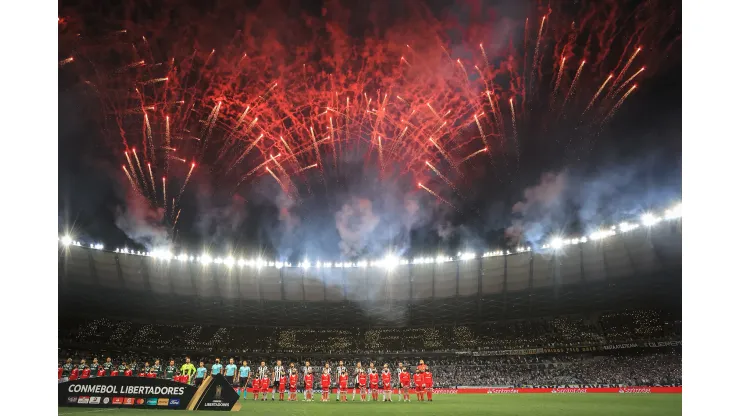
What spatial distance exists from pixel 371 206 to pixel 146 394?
15265 mm

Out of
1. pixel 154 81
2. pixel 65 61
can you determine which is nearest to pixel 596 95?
pixel 154 81

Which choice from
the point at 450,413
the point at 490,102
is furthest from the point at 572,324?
the point at 450,413

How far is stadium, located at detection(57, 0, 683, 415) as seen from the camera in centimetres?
1505

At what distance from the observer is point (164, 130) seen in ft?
56.1

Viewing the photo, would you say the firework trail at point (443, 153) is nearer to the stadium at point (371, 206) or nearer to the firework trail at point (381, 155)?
the stadium at point (371, 206)

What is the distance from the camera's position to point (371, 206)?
967 inches

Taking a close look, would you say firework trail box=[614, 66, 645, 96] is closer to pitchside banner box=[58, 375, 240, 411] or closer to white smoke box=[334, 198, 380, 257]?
white smoke box=[334, 198, 380, 257]

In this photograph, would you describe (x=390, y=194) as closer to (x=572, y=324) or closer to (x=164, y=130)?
(x=164, y=130)

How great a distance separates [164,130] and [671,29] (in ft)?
55.6

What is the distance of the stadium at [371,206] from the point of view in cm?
1505

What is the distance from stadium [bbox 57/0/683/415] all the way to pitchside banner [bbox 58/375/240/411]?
0.05 m

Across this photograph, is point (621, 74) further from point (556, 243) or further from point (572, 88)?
point (556, 243)

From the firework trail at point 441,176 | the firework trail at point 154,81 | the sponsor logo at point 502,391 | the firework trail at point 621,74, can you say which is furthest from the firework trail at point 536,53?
the sponsor logo at point 502,391
